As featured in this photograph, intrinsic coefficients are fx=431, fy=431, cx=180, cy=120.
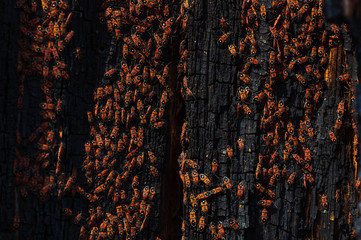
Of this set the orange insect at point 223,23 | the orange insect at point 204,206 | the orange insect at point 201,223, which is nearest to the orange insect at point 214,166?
the orange insect at point 204,206

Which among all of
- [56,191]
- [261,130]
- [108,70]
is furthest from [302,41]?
[56,191]

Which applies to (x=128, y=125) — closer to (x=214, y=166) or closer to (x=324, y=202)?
(x=214, y=166)

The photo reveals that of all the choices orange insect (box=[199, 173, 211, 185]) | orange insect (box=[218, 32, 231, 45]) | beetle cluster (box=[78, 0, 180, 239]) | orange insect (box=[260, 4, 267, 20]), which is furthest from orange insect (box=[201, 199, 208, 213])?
orange insect (box=[260, 4, 267, 20])

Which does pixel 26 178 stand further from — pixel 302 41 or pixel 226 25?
pixel 302 41

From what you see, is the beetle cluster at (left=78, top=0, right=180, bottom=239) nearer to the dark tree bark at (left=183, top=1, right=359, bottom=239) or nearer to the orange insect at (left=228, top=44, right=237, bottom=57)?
the dark tree bark at (left=183, top=1, right=359, bottom=239)

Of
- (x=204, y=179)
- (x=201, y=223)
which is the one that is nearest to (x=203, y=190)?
(x=204, y=179)
